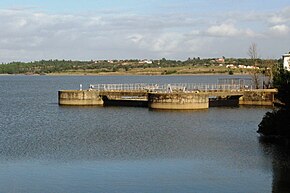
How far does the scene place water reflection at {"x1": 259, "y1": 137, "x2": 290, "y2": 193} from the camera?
95.8ft

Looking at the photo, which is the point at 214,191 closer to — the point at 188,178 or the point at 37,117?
the point at 188,178

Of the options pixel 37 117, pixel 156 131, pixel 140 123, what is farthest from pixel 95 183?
pixel 37 117

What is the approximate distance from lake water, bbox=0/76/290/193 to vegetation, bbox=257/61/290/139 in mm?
1433

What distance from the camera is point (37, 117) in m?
67.2

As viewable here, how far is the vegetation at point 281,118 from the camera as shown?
4147 cm

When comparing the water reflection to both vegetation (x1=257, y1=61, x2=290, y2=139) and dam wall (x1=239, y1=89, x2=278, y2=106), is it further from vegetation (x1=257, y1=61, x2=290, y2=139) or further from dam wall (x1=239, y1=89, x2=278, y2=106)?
dam wall (x1=239, y1=89, x2=278, y2=106)

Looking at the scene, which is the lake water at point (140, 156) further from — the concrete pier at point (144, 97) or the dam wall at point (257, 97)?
the dam wall at point (257, 97)

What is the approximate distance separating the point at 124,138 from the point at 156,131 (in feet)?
17.9

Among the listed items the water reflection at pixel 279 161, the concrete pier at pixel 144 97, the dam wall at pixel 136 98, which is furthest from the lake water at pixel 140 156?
the dam wall at pixel 136 98

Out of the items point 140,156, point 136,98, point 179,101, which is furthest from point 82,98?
point 140,156

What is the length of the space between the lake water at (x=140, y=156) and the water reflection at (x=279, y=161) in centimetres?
5

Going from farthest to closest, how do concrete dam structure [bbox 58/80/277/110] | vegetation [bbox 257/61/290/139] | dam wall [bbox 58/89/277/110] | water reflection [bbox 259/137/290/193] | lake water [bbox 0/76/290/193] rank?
dam wall [bbox 58/89/277/110], concrete dam structure [bbox 58/80/277/110], vegetation [bbox 257/61/290/139], lake water [bbox 0/76/290/193], water reflection [bbox 259/137/290/193]

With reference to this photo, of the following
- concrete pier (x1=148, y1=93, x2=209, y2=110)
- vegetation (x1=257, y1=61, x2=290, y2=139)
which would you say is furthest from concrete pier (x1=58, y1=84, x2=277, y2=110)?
vegetation (x1=257, y1=61, x2=290, y2=139)

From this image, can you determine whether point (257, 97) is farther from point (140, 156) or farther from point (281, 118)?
point (140, 156)
